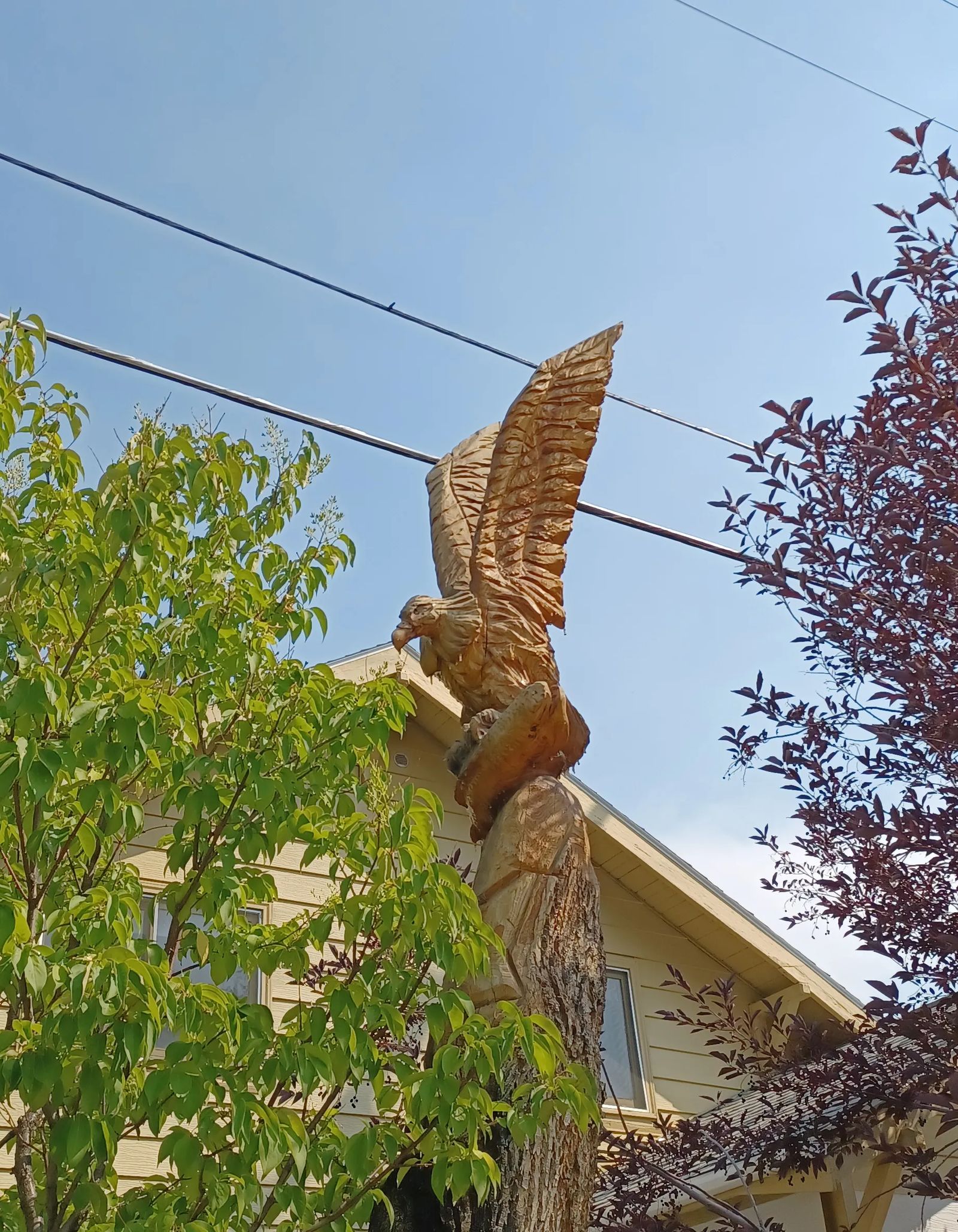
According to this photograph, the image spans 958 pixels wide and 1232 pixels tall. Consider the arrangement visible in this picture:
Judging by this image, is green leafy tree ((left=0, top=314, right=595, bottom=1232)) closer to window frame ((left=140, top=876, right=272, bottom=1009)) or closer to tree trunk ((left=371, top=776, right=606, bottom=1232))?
tree trunk ((left=371, top=776, right=606, bottom=1232))

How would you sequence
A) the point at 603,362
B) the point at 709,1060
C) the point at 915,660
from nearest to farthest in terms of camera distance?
the point at 915,660 < the point at 603,362 < the point at 709,1060

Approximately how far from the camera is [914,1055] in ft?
12.5

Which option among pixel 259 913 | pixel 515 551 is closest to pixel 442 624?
pixel 515 551

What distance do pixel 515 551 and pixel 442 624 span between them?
47 centimetres

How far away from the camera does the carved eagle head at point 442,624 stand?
425 centimetres

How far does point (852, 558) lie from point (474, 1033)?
200cm

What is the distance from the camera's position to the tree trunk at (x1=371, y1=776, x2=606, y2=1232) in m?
3.36

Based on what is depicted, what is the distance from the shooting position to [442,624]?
169 inches

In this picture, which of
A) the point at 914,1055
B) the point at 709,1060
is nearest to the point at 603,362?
the point at 914,1055

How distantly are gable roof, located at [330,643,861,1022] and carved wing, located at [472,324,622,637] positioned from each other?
3970 millimetres

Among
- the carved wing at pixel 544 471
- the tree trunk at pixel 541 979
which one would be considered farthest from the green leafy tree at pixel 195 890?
the carved wing at pixel 544 471

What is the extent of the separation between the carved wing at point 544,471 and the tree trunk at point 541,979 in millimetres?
832

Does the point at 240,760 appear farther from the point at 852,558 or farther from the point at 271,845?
the point at 852,558

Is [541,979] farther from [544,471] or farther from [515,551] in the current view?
[544,471]
